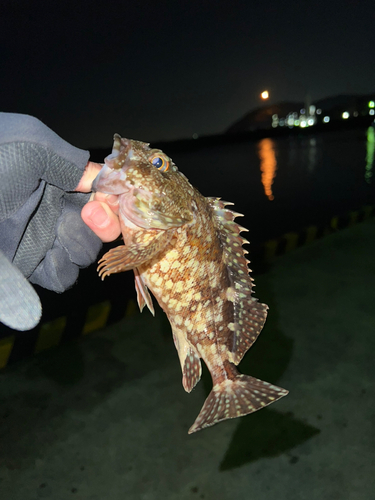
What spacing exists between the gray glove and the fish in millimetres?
303

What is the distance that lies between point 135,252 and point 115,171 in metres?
0.56

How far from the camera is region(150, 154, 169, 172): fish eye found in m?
2.45

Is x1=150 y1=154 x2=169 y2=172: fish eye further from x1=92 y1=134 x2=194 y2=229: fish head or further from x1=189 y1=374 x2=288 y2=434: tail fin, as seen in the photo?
x1=189 y1=374 x2=288 y2=434: tail fin

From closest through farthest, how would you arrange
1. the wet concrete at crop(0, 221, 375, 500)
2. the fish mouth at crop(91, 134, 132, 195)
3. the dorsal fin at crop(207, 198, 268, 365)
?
the fish mouth at crop(91, 134, 132, 195) → the dorsal fin at crop(207, 198, 268, 365) → the wet concrete at crop(0, 221, 375, 500)

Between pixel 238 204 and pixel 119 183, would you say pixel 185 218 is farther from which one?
pixel 238 204

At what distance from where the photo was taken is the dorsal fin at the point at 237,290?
2654mm

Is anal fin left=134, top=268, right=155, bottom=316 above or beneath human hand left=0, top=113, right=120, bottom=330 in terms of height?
beneath

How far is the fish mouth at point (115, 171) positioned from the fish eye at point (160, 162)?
17 centimetres

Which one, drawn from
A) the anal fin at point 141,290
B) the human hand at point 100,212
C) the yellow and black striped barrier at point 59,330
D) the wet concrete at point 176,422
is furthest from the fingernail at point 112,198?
the yellow and black striped barrier at point 59,330

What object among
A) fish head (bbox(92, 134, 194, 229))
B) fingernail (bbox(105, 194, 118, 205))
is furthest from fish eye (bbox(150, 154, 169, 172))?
fingernail (bbox(105, 194, 118, 205))

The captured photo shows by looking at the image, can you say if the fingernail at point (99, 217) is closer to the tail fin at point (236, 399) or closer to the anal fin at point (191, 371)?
the anal fin at point (191, 371)

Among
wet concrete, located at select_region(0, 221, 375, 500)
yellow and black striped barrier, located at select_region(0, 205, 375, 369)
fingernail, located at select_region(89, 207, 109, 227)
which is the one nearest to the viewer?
fingernail, located at select_region(89, 207, 109, 227)

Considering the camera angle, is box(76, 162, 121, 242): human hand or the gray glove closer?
the gray glove

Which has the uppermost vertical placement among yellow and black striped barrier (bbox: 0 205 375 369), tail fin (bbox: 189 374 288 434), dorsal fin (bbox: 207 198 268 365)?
dorsal fin (bbox: 207 198 268 365)
